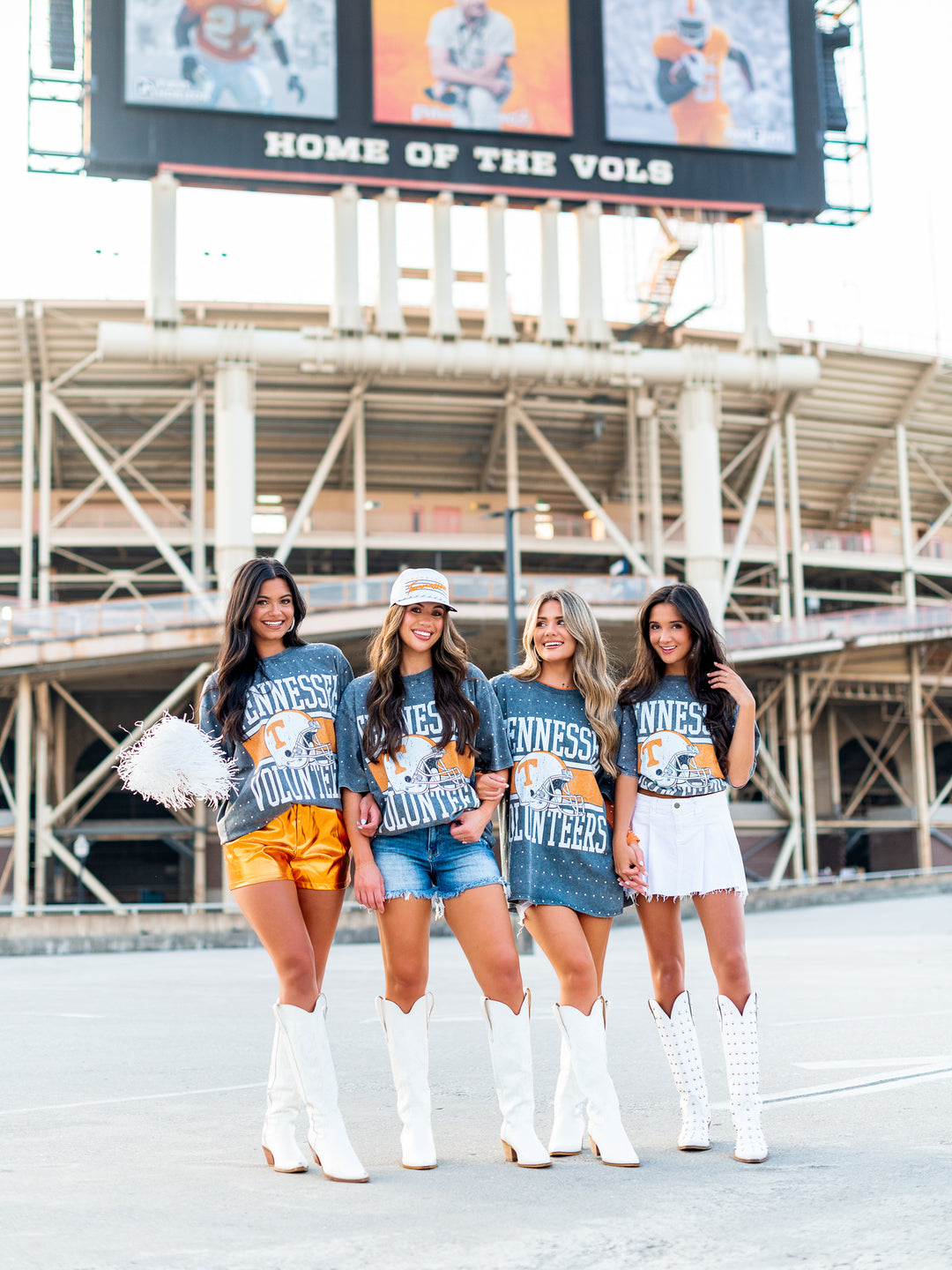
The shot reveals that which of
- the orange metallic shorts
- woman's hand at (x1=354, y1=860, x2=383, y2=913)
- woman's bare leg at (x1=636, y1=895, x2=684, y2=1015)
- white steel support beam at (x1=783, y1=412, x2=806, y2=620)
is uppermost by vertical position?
white steel support beam at (x1=783, y1=412, x2=806, y2=620)

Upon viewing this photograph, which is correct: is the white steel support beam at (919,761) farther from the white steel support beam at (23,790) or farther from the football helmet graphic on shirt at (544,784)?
the football helmet graphic on shirt at (544,784)

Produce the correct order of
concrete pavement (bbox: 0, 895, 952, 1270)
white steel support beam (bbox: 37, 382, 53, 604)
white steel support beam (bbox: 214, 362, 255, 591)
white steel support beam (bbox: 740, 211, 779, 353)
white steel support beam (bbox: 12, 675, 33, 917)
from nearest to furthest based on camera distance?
concrete pavement (bbox: 0, 895, 952, 1270) < white steel support beam (bbox: 12, 675, 33, 917) < white steel support beam (bbox: 214, 362, 255, 591) < white steel support beam (bbox: 37, 382, 53, 604) < white steel support beam (bbox: 740, 211, 779, 353)

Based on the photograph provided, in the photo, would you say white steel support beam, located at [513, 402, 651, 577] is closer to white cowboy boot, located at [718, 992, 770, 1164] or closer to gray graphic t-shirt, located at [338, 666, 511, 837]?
gray graphic t-shirt, located at [338, 666, 511, 837]

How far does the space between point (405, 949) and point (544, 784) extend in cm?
81

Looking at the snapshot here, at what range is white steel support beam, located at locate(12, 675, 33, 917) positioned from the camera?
33.9 metres

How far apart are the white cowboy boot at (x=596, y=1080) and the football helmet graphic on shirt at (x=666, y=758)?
881 millimetres

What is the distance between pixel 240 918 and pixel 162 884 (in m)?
18.5

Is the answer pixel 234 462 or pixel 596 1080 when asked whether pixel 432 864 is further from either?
pixel 234 462

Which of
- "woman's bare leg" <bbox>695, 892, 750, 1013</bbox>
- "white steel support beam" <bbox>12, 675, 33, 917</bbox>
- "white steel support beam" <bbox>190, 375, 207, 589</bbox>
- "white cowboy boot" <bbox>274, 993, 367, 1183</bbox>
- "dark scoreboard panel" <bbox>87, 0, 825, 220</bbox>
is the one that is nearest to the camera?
"white cowboy boot" <bbox>274, 993, 367, 1183</bbox>

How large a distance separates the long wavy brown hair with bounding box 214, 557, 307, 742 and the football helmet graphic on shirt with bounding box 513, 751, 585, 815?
983 mm

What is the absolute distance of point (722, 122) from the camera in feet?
126

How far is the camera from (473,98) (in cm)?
3681

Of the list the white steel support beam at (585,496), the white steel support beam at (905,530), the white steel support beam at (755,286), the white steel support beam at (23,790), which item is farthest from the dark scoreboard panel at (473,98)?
the white steel support beam at (23,790)

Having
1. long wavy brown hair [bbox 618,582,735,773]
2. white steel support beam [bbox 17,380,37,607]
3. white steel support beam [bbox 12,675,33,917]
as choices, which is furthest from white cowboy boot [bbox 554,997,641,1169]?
white steel support beam [bbox 17,380,37,607]
